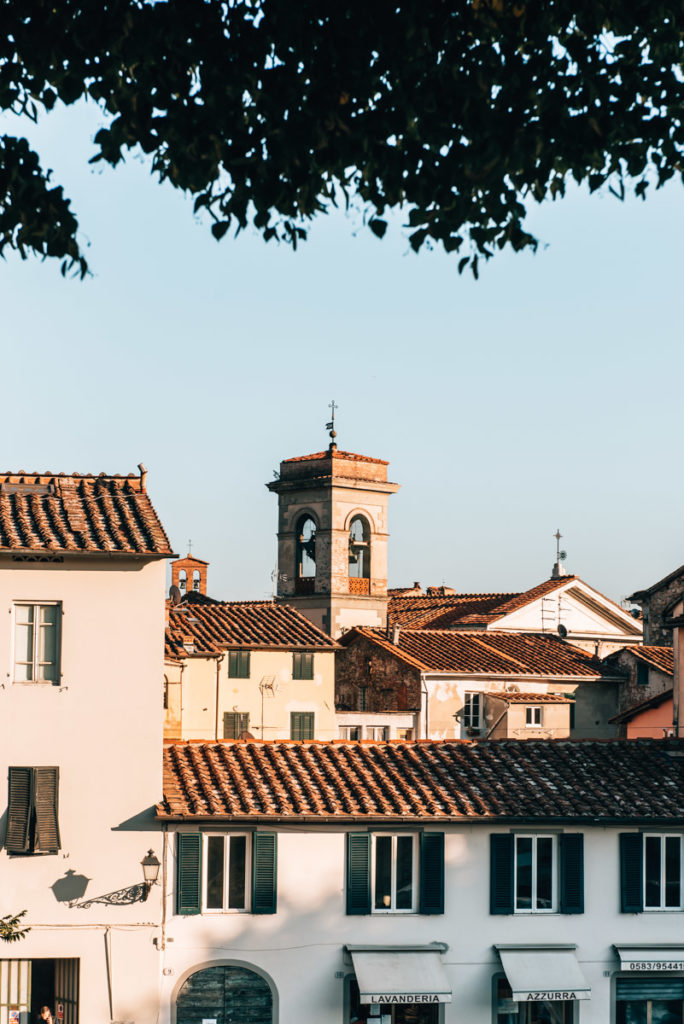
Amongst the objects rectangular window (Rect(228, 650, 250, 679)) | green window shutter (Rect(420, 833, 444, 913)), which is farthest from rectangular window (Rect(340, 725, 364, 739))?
green window shutter (Rect(420, 833, 444, 913))

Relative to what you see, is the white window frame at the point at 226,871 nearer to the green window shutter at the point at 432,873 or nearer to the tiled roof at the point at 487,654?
the green window shutter at the point at 432,873

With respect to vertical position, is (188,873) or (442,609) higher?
(442,609)

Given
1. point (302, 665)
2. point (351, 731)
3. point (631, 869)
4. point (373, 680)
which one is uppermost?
point (302, 665)

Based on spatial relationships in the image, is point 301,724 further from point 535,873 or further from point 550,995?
point 550,995

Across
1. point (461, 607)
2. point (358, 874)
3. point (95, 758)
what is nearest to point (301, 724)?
point (461, 607)

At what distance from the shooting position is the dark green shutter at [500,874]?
23.5 metres

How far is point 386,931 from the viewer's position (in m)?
23.2

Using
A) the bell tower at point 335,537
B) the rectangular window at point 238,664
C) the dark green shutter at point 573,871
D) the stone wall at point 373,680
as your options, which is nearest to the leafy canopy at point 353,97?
the dark green shutter at point 573,871

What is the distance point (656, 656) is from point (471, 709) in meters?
6.27

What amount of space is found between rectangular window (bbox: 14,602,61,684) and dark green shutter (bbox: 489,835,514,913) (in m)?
7.13

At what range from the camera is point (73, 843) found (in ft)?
74.7

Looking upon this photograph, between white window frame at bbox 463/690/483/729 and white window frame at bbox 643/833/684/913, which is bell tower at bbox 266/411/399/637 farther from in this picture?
white window frame at bbox 643/833/684/913

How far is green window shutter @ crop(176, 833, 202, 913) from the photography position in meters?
22.8

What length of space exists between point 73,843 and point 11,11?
1512 centimetres
